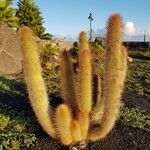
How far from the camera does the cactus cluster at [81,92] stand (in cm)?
528

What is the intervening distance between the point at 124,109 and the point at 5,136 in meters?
2.62

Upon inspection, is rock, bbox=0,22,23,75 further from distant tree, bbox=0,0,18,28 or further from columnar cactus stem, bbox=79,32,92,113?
distant tree, bbox=0,0,18,28

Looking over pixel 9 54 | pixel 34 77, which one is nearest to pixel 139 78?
pixel 9 54

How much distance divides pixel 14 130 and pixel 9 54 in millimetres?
6226

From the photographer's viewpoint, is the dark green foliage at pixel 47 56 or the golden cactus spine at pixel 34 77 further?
the dark green foliage at pixel 47 56

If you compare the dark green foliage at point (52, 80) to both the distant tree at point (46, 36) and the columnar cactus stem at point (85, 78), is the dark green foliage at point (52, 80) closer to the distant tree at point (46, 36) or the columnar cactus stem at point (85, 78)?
the columnar cactus stem at point (85, 78)

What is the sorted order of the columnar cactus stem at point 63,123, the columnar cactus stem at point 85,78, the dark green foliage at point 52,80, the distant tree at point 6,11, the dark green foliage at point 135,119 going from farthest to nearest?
1. the distant tree at point 6,11
2. the dark green foliage at point 52,80
3. the dark green foliage at point 135,119
4. the columnar cactus stem at point 85,78
5. the columnar cactus stem at point 63,123

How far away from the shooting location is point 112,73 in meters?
5.37

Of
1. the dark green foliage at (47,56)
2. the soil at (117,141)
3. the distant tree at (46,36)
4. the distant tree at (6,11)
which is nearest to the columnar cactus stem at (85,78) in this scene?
the soil at (117,141)

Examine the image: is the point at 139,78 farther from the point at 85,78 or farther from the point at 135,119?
the point at 85,78

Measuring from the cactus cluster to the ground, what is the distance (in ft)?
0.92

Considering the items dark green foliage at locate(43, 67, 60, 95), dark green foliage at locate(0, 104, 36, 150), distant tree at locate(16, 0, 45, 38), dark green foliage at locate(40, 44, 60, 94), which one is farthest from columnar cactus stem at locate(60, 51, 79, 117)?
distant tree at locate(16, 0, 45, 38)

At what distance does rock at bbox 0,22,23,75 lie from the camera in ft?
39.6

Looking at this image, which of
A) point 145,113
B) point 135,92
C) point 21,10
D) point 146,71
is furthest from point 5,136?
point 21,10
